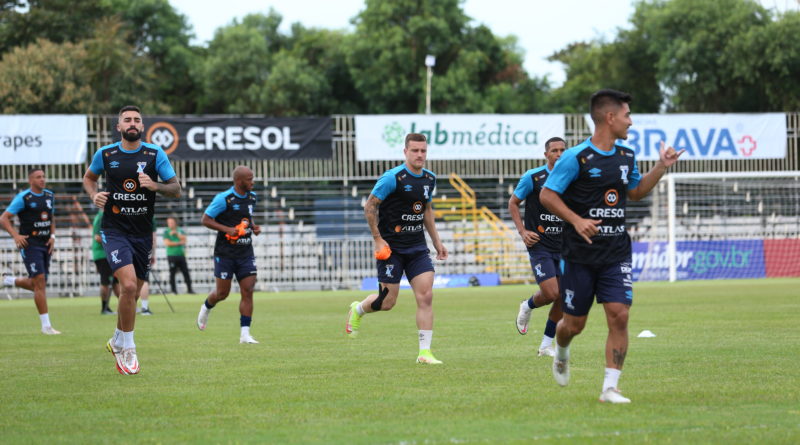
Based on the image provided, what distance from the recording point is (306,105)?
54281mm

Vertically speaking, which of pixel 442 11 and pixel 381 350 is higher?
pixel 442 11

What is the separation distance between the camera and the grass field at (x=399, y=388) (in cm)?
652

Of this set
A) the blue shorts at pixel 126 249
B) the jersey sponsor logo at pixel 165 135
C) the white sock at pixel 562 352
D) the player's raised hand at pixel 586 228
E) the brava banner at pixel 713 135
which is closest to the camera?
the player's raised hand at pixel 586 228

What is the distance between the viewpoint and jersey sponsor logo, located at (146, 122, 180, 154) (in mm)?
35500

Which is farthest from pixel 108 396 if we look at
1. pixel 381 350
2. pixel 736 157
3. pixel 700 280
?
pixel 736 157

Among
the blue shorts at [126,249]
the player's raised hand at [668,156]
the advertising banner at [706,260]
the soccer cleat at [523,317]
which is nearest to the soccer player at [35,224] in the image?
the blue shorts at [126,249]

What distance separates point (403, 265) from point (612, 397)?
174 inches

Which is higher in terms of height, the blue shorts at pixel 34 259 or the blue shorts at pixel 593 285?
the blue shorts at pixel 593 285

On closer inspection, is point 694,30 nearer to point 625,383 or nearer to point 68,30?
point 68,30

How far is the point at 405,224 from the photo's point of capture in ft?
38.0

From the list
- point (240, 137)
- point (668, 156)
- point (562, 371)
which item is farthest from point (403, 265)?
point (240, 137)

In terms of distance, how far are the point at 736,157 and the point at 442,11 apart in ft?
65.1

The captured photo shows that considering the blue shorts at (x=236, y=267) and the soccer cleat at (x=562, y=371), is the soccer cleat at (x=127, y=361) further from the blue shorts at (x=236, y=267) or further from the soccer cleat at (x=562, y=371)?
the blue shorts at (x=236, y=267)

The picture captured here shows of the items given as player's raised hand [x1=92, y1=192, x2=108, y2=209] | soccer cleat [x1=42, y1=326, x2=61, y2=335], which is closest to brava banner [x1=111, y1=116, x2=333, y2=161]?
soccer cleat [x1=42, y1=326, x2=61, y2=335]
